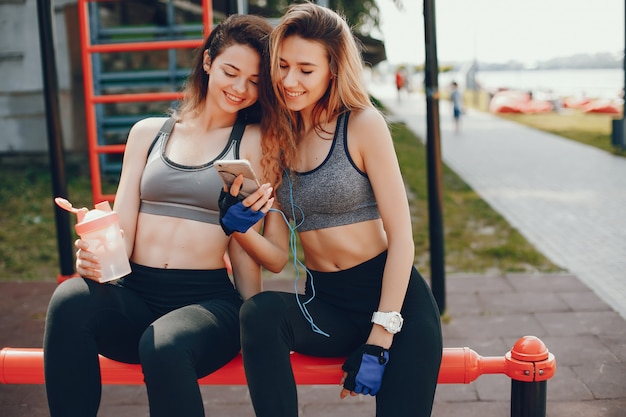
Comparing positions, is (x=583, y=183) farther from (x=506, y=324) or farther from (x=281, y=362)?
(x=281, y=362)

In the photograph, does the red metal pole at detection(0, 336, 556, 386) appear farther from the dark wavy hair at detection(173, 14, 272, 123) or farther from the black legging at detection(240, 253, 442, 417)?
the dark wavy hair at detection(173, 14, 272, 123)

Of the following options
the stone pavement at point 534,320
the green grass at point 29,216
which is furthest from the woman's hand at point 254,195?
the green grass at point 29,216

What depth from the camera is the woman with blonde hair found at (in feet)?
7.09

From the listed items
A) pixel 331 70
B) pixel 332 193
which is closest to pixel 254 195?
pixel 332 193

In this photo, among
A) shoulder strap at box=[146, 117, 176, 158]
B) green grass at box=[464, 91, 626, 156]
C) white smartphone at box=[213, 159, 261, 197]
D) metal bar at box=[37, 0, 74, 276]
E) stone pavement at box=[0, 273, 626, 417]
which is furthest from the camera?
green grass at box=[464, 91, 626, 156]

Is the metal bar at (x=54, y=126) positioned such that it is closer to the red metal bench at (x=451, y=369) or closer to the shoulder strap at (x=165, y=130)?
the shoulder strap at (x=165, y=130)

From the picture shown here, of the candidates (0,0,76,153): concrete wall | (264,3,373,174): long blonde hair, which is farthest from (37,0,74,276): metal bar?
(0,0,76,153): concrete wall

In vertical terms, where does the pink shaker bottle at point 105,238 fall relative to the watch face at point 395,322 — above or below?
above

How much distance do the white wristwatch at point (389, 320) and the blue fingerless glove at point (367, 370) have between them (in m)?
0.07

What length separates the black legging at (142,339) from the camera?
2.01 meters

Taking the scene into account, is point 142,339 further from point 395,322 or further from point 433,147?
point 433,147

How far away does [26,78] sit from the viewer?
30.8ft

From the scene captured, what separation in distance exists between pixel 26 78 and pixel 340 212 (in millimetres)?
8244

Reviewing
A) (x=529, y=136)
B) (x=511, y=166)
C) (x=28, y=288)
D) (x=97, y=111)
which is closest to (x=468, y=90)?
(x=529, y=136)
